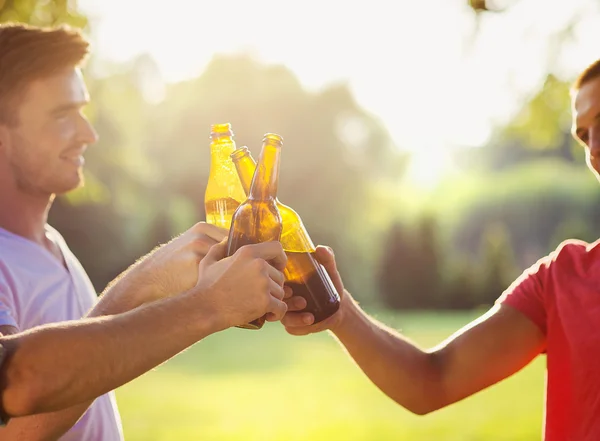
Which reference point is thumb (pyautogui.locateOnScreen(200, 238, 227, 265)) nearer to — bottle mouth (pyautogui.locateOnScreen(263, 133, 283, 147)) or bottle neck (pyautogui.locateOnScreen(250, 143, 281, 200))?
bottle neck (pyautogui.locateOnScreen(250, 143, 281, 200))

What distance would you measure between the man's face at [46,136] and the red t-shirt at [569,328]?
1641 mm

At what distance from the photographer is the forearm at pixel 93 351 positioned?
1545 millimetres

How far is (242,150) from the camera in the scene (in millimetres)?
2199

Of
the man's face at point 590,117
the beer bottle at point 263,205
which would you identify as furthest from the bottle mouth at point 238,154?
the man's face at point 590,117

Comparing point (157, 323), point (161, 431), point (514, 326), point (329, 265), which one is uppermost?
point (157, 323)

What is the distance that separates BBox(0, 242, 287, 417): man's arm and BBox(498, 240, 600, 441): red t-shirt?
3.29 feet

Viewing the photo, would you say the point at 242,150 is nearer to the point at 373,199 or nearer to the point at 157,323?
the point at 157,323

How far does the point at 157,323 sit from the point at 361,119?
34985 millimetres

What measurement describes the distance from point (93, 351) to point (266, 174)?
2.36 ft

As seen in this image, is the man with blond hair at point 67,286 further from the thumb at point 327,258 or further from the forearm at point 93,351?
the thumb at point 327,258

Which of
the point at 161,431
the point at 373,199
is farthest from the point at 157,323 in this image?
the point at 373,199

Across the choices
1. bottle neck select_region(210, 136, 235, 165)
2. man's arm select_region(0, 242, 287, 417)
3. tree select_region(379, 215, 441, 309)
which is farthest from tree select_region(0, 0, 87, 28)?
tree select_region(379, 215, 441, 309)

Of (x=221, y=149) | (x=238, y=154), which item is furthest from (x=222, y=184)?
→ (x=238, y=154)

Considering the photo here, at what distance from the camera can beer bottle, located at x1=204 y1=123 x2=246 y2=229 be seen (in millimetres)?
2342
